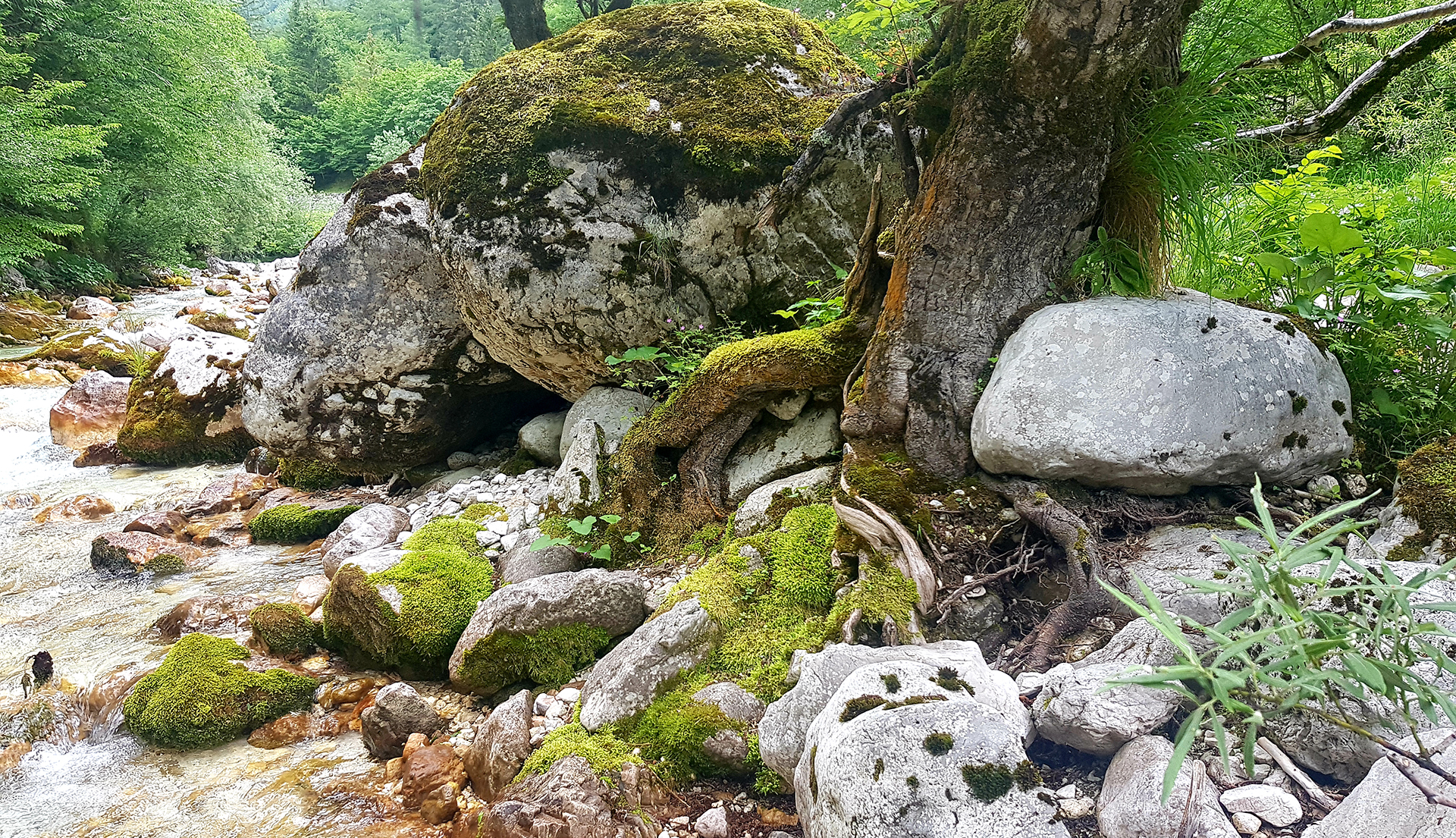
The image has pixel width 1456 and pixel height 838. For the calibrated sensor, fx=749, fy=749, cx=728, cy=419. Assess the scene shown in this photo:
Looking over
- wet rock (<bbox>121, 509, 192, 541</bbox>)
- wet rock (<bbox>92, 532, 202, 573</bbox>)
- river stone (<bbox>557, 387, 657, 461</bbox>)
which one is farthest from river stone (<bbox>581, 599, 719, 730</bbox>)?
wet rock (<bbox>121, 509, 192, 541</bbox>)

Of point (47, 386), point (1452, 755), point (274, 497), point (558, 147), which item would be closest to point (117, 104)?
point (47, 386)

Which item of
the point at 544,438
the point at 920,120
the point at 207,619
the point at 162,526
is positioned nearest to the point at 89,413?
the point at 162,526

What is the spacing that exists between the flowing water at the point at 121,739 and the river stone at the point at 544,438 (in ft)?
6.42

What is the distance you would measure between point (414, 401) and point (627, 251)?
2654mm

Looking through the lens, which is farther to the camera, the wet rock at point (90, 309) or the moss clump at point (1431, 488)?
the wet rock at point (90, 309)

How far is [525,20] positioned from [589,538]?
354 inches

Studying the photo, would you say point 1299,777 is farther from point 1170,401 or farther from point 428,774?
point 428,774

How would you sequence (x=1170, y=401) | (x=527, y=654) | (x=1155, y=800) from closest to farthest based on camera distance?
(x=1155, y=800)
(x=1170, y=401)
(x=527, y=654)

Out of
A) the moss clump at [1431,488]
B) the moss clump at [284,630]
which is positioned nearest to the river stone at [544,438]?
the moss clump at [284,630]

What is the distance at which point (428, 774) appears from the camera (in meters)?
3.29

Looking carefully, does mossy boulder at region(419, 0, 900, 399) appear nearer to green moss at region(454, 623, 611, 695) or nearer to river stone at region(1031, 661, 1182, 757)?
green moss at region(454, 623, 611, 695)

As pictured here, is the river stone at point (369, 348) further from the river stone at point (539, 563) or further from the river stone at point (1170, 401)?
the river stone at point (1170, 401)

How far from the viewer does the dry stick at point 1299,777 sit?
172 centimetres

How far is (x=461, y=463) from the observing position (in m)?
7.36
